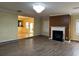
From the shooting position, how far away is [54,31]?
8898 millimetres

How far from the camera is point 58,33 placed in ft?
28.2

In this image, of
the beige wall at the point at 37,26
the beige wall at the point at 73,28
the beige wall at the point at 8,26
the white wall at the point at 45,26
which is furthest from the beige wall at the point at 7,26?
the beige wall at the point at 73,28

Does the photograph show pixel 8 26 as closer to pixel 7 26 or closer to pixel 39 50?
pixel 7 26

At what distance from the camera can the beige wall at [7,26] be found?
728cm

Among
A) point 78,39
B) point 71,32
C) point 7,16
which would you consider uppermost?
point 7,16

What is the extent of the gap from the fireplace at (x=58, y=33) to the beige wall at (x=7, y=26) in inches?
122

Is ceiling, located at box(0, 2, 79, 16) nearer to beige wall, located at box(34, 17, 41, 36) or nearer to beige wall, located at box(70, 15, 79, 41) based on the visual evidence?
beige wall, located at box(70, 15, 79, 41)

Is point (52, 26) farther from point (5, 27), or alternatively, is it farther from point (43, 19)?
point (5, 27)

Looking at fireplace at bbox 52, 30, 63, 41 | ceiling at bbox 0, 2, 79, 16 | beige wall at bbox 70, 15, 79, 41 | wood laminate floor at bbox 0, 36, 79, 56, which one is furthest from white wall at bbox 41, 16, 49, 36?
ceiling at bbox 0, 2, 79, 16

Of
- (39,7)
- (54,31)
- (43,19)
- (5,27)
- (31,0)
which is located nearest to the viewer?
→ (31,0)

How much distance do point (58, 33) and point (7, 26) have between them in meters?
3.95

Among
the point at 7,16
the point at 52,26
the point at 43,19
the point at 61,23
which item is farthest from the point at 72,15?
the point at 7,16

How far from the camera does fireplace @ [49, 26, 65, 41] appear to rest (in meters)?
8.23

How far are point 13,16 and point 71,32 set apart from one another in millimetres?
4623
